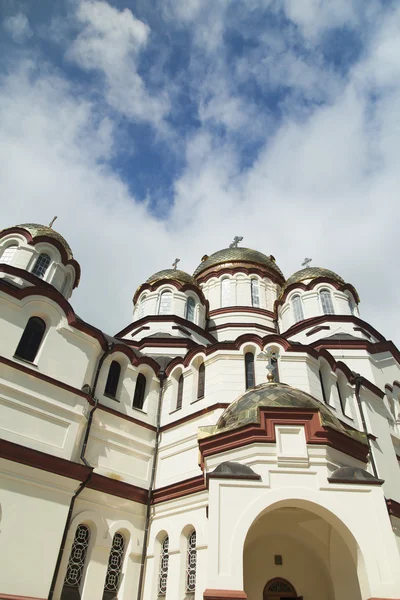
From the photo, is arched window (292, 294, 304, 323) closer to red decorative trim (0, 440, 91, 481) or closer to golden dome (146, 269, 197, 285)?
golden dome (146, 269, 197, 285)

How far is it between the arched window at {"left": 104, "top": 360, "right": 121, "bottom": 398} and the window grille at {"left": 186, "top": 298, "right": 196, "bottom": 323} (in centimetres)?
672

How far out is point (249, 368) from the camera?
1384 centimetres

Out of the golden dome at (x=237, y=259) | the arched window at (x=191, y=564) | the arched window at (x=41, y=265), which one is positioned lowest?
the arched window at (x=191, y=564)

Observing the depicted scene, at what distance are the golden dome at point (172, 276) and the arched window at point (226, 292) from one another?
266cm

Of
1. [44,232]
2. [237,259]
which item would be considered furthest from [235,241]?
[44,232]

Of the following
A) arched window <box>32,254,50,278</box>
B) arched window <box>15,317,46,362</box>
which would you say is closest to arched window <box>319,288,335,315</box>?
arched window <box>32,254,50,278</box>

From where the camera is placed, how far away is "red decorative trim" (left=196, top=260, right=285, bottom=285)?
24.6m

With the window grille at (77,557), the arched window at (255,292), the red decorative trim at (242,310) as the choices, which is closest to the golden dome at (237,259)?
the arched window at (255,292)

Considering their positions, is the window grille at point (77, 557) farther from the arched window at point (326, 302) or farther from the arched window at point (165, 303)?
the arched window at point (326, 302)

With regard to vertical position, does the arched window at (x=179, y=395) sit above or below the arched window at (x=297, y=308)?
below

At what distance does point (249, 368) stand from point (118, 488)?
5255mm

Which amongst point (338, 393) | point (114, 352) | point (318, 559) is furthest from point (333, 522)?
point (114, 352)

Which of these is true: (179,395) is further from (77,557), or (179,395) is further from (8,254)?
(8,254)

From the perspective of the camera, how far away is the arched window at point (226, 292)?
23516 millimetres
